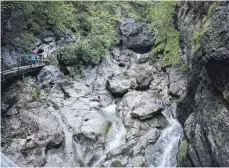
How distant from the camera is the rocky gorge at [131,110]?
11758 millimetres

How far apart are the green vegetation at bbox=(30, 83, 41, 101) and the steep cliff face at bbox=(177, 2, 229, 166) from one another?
35.2ft

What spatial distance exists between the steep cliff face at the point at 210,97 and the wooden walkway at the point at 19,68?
1155 cm

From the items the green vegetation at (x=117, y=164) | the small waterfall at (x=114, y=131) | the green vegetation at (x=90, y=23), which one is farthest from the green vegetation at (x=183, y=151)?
the green vegetation at (x=90, y=23)

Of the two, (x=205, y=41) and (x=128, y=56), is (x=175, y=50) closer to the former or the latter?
(x=128, y=56)

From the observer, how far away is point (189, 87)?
582 inches

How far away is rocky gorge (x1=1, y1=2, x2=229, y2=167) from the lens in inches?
463

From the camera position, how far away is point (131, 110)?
1998 cm

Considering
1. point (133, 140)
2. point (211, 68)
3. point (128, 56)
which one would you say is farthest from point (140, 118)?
point (128, 56)

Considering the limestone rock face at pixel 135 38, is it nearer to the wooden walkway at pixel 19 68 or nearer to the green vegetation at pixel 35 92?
the wooden walkway at pixel 19 68

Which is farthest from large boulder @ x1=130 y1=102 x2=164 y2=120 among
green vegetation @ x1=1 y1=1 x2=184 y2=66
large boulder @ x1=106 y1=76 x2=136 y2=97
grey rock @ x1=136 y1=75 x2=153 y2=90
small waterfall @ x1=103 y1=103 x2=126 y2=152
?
green vegetation @ x1=1 y1=1 x2=184 y2=66

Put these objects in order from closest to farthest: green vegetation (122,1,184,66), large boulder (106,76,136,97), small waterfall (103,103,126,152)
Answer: small waterfall (103,103,126,152) < large boulder (106,76,136,97) < green vegetation (122,1,184,66)

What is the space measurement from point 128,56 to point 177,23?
233 inches

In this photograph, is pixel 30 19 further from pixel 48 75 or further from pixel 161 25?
pixel 161 25

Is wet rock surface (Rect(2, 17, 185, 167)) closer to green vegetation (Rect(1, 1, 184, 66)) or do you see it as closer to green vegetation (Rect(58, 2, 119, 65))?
green vegetation (Rect(58, 2, 119, 65))
